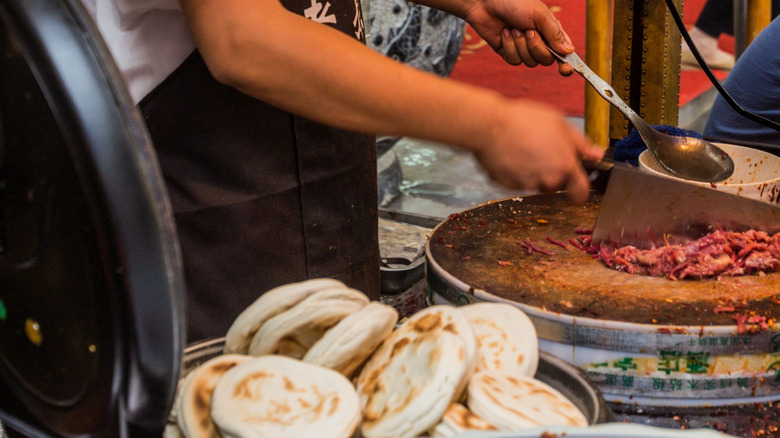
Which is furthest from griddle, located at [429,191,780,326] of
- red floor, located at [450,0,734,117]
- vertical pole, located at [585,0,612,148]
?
red floor, located at [450,0,734,117]

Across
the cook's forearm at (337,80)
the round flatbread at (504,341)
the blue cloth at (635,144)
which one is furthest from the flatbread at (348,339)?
the blue cloth at (635,144)

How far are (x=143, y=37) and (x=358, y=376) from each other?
80cm

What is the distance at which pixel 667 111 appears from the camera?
92.2 inches

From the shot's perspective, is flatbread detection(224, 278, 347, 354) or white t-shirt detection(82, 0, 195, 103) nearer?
flatbread detection(224, 278, 347, 354)

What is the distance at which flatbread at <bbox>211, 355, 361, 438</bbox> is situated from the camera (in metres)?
0.75

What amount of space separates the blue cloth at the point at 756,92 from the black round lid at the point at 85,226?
232 cm

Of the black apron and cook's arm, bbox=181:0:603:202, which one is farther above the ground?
cook's arm, bbox=181:0:603:202

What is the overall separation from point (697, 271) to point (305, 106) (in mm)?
736

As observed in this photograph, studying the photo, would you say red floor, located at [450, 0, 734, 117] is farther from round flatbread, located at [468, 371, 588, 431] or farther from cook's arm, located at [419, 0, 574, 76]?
round flatbread, located at [468, 371, 588, 431]

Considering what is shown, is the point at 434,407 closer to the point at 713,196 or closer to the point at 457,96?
the point at 457,96

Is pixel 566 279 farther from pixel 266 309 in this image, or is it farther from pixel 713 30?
pixel 713 30

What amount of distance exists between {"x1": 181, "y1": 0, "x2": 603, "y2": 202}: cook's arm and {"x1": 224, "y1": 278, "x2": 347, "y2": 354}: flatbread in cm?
29

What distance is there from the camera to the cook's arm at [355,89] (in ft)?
3.52

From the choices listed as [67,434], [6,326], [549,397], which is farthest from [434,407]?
[6,326]
